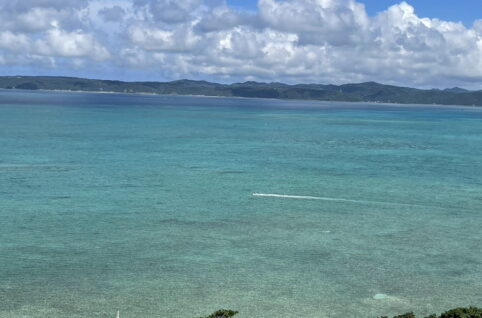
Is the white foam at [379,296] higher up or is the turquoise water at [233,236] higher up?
the turquoise water at [233,236]

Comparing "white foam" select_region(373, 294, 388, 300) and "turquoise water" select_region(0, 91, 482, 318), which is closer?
"turquoise water" select_region(0, 91, 482, 318)

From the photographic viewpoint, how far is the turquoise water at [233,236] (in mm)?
31953

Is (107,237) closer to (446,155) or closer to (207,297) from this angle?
(207,297)

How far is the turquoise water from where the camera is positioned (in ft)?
105

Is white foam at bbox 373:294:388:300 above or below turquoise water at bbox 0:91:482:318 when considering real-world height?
below

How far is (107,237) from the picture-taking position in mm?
42031

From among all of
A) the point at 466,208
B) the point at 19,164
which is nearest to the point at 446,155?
the point at 466,208

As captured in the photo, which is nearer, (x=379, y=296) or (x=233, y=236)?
(x=379, y=296)

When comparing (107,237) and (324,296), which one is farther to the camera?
(107,237)

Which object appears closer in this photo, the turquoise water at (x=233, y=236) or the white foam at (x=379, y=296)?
the turquoise water at (x=233, y=236)

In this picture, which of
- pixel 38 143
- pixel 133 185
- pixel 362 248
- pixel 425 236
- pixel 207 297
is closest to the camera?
pixel 207 297

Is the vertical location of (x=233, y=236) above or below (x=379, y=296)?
above

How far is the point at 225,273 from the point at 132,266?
18.5 feet

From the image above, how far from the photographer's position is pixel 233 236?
1695 inches
